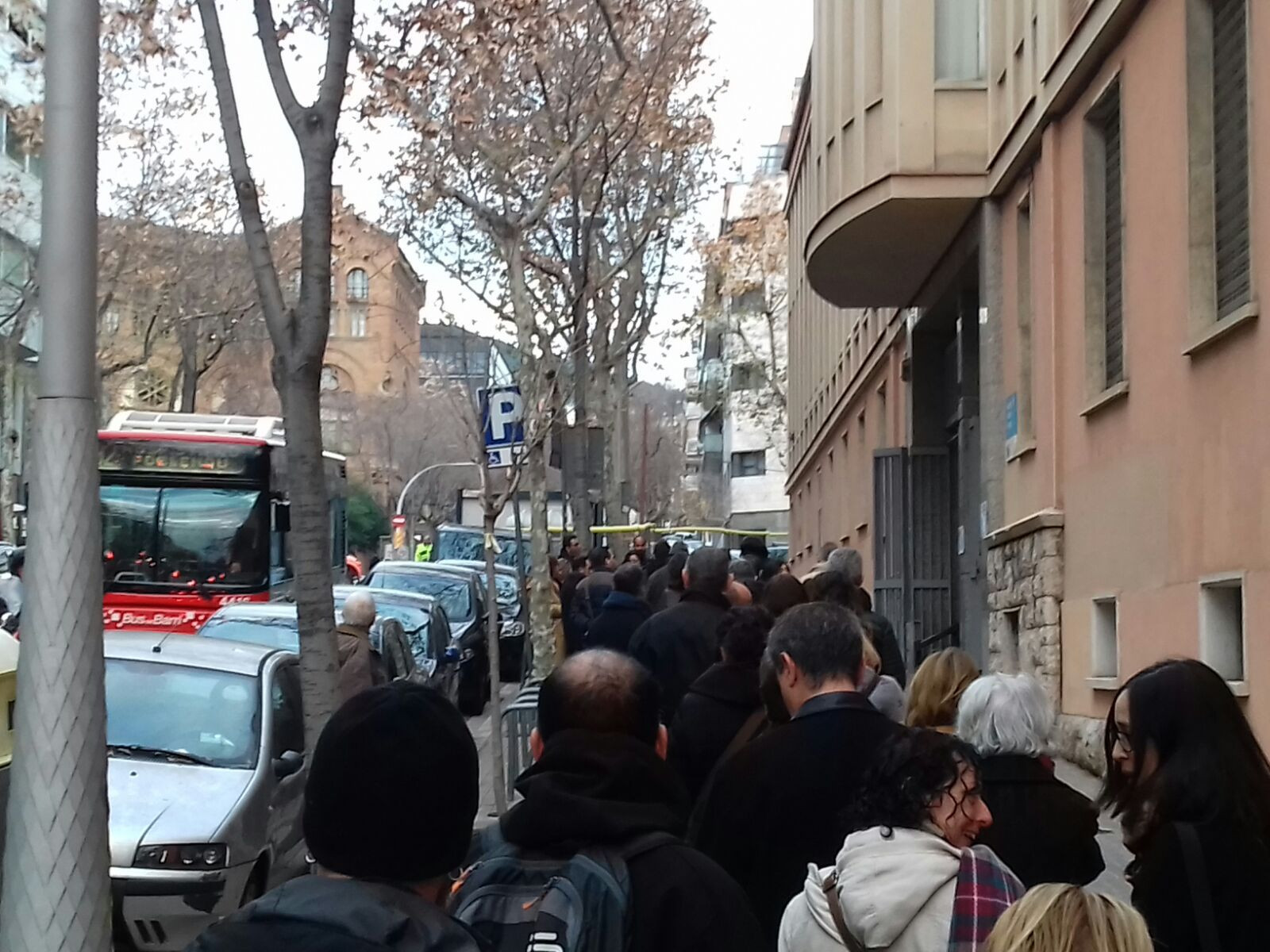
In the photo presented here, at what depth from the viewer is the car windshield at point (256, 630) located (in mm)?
14859

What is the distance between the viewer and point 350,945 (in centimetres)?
238

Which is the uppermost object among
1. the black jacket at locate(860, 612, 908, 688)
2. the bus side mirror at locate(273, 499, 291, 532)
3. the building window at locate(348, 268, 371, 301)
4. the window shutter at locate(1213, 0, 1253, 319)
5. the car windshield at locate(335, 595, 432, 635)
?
the building window at locate(348, 268, 371, 301)

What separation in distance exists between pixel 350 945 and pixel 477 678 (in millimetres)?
20221

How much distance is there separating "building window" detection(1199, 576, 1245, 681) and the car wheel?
497 inches

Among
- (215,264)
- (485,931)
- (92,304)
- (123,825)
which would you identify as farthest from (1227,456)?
(215,264)

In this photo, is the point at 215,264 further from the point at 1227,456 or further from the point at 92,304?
the point at 92,304

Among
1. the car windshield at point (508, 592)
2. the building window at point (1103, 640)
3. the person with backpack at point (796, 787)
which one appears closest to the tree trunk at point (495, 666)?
the building window at point (1103, 640)

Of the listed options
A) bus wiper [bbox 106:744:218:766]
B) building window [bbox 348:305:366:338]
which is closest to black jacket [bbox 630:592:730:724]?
bus wiper [bbox 106:744:218:766]

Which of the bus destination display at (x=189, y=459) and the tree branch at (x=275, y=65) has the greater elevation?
the tree branch at (x=275, y=65)

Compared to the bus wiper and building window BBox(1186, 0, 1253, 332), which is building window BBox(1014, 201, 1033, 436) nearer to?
building window BBox(1186, 0, 1253, 332)

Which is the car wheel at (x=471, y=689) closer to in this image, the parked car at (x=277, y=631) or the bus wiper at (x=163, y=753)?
the parked car at (x=277, y=631)

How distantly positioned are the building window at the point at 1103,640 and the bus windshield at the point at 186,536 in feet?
30.5

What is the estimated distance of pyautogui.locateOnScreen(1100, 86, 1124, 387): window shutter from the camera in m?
13.2

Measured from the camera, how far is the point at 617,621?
11.6 metres
